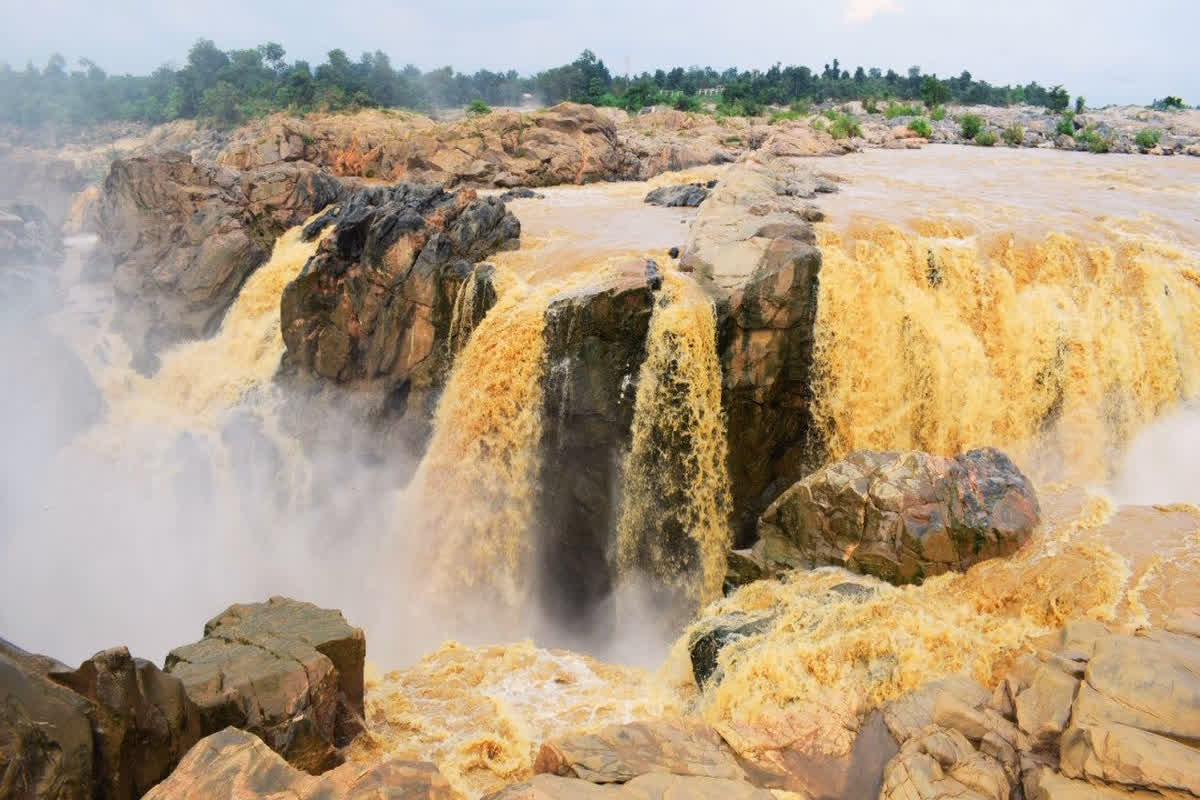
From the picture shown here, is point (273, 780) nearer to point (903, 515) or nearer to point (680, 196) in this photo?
point (903, 515)

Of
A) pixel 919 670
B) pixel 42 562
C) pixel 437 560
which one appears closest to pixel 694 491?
pixel 437 560

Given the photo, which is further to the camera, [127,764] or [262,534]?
[262,534]

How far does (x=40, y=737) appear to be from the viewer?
532 centimetres

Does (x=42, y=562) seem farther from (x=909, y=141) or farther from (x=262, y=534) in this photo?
(x=909, y=141)

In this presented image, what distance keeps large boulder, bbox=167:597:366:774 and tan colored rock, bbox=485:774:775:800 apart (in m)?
2.56

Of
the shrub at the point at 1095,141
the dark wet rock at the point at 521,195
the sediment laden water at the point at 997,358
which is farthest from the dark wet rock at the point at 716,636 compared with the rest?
the shrub at the point at 1095,141

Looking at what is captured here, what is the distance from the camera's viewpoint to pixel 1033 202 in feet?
67.0

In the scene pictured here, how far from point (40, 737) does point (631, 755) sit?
4.16 m

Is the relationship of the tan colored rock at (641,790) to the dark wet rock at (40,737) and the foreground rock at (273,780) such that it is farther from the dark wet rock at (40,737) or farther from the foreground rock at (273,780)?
the dark wet rock at (40,737)

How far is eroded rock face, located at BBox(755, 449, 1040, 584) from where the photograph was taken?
31.7 feet

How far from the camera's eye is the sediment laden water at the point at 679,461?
42.2ft

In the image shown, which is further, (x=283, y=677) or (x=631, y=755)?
(x=283, y=677)

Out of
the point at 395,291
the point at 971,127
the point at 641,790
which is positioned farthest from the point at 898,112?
the point at 641,790

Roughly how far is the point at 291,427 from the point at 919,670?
547 inches
